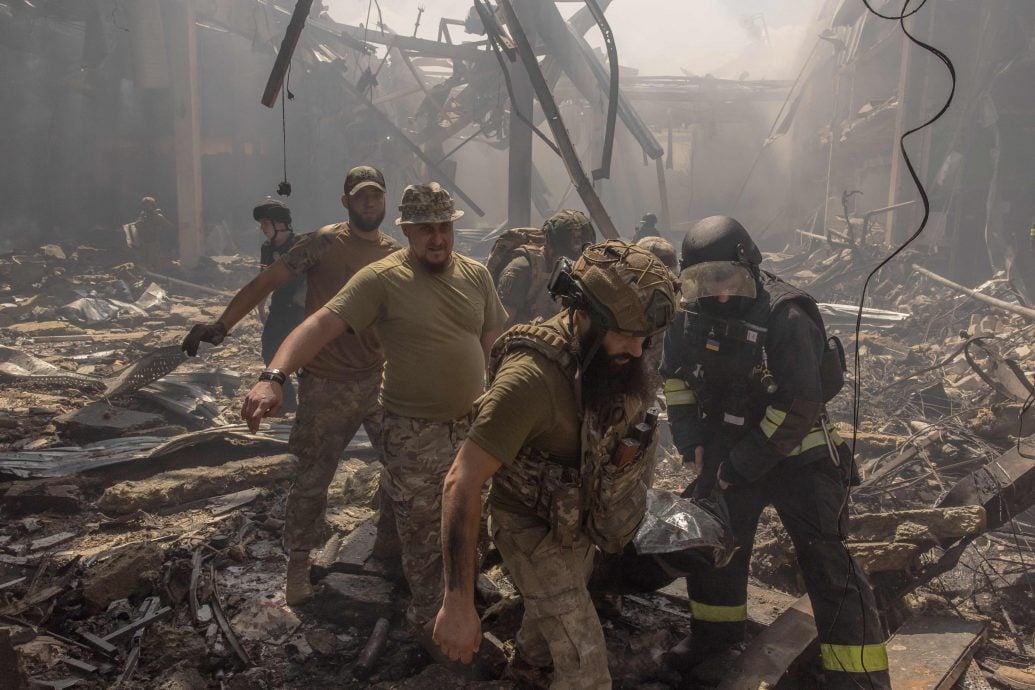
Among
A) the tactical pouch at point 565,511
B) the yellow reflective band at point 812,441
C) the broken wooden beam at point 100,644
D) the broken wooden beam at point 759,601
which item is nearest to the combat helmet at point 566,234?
the yellow reflective band at point 812,441

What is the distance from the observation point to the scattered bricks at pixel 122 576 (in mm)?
3406

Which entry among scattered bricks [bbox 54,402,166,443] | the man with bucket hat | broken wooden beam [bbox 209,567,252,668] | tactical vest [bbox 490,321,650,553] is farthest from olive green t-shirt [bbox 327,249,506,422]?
scattered bricks [bbox 54,402,166,443]

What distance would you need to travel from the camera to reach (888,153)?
1658 centimetres

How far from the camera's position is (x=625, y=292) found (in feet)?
6.80

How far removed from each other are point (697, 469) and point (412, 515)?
138 cm

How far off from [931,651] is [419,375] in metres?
2.69

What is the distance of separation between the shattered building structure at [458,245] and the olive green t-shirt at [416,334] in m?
0.98

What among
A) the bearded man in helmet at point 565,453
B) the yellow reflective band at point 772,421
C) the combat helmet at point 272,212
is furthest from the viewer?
the combat helmet at point 272,212

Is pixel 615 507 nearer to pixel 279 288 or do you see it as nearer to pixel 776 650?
pixel 776 650

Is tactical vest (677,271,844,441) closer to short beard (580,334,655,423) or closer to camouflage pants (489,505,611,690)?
short beard (580,334,655,423)

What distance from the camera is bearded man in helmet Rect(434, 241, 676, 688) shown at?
203 centimetres

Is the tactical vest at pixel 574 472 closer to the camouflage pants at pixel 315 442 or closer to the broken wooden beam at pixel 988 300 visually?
the camouflage pants at pixel 315 442

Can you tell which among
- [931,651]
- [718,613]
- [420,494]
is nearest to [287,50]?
[420,494]

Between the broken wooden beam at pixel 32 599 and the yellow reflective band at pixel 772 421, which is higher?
the yellow reflective band at pixel 772 421
